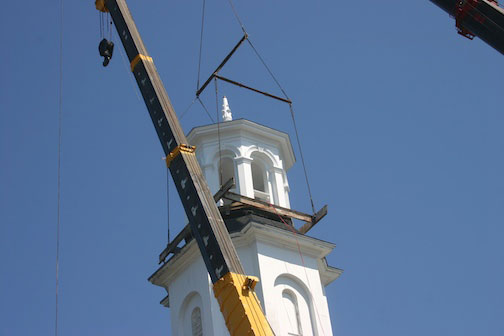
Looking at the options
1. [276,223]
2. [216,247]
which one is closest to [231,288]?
[216,247]

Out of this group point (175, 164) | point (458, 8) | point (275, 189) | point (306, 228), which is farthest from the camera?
point (275, 189)

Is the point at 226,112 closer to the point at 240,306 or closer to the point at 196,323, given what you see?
the point at 196,323

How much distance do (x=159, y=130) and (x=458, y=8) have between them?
9.30 m

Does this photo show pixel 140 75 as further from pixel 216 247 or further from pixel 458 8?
pixel 458 8

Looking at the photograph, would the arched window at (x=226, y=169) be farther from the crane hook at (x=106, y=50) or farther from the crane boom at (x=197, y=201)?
the crane boom at (x=197, y=201)

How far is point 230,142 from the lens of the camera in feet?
122

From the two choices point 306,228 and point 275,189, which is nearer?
point 306,228

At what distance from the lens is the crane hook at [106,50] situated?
98.3ft

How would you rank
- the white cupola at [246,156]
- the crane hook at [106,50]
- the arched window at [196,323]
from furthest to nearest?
the white cupola at [246,156], the arched window at [196,323], the crane hook at [106,50]

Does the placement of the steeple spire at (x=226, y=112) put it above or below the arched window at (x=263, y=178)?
above

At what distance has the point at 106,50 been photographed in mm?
30000

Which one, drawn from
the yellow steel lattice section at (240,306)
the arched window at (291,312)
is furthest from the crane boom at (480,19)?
the arched window at (291,312)

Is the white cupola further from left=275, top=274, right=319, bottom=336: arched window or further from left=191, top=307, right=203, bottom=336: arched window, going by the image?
left=191, top=307, right=203, bottom=336: arched window

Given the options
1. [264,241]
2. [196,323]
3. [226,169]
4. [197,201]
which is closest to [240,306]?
[197,201]
